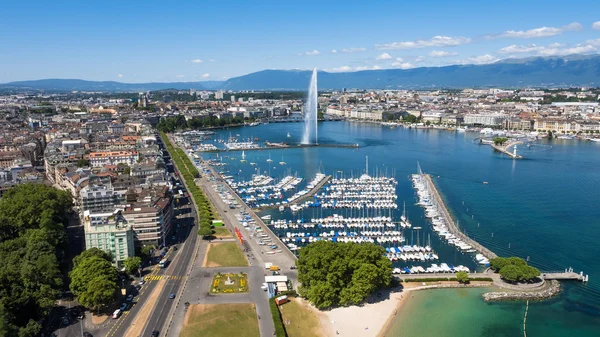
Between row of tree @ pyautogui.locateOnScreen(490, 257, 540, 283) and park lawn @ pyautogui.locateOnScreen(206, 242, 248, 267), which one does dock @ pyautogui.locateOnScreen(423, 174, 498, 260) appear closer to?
row of tree @ pyautogui.locateOnScreen(490, 257, 540, 283)

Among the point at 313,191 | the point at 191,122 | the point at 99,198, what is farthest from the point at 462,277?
the point at 191,122

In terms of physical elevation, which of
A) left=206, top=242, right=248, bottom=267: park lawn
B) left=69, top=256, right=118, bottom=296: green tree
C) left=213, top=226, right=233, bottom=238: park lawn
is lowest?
left=206, top=242, right=248, bottom=267: park lawn

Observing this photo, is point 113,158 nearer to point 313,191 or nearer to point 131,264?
point 313,191

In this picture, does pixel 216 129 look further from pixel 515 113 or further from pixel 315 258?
pixel 315 258

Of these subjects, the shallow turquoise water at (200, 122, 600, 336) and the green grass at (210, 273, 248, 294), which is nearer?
the shallow turquoise water at (200, 122, 600, 336)

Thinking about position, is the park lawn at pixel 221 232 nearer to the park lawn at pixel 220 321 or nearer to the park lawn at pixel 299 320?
the park lawn at pixel 220 321

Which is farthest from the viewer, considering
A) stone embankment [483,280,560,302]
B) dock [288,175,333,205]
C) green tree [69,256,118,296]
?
dock [288,175,333,205]

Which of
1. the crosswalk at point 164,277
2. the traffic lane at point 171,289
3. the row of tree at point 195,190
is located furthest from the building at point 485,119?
the crosswalk at point 164,277

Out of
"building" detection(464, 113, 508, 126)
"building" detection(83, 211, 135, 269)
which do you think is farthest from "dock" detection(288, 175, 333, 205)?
"building" detection(464, 113, 508, 126)

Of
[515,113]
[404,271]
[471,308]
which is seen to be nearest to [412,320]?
[471,308]
